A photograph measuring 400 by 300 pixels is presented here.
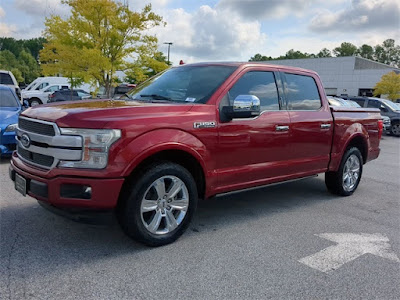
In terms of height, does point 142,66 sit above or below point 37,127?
above

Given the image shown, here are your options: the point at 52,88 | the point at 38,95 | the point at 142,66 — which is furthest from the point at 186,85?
the point at 52,88

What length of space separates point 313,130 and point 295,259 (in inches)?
85.7

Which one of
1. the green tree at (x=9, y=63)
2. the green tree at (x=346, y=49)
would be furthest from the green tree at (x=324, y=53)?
the green tree at (x=9, y=63)

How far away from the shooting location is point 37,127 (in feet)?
11.9

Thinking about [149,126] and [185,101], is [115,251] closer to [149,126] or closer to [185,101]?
[149,126]

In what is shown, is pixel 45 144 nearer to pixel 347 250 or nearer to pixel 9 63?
pixel 347 250

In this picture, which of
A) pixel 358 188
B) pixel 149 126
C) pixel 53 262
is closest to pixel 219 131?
pixel 149 126

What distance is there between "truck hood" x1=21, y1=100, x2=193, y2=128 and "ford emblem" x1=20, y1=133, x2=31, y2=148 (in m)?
0.20

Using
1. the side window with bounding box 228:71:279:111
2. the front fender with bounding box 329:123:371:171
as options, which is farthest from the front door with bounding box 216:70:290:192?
the front fender with bounding box 329:123:371:171

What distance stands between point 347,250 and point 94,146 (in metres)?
2.74

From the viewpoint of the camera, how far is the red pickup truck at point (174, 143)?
3355mm

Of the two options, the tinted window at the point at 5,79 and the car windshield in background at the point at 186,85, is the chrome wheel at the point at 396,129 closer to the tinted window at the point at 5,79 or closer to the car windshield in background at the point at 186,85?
the car windshield in background at the point at 186,85

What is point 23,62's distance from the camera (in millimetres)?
94000

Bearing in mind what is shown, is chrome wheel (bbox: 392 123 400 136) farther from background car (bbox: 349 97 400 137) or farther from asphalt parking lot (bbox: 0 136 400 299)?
asphalt parking lot (bbox: 0 136 400 299)
